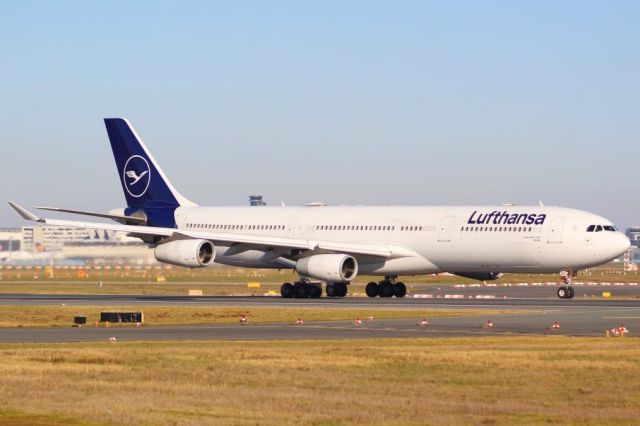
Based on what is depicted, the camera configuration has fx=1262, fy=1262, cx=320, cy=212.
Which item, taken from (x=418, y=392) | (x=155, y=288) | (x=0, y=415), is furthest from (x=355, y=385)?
(x=155, y=288)

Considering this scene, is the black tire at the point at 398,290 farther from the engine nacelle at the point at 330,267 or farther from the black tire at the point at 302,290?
the black tire at the point at 302,290

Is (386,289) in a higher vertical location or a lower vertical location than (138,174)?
lower

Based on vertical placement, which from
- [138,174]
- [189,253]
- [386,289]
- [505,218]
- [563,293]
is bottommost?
[563,293]

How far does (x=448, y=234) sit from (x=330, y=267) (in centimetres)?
654

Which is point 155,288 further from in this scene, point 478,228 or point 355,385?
point 355,385

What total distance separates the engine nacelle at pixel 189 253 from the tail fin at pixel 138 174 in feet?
33.2

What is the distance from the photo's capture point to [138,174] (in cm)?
7906

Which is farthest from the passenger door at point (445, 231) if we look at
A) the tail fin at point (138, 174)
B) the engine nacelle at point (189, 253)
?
the tail fin at point (138, 174)

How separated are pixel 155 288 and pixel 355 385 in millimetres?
60958

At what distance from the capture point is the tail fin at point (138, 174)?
78.7m

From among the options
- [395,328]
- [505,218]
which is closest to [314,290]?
[505,218]

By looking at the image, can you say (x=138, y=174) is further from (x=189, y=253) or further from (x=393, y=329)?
(x=393, y=329)

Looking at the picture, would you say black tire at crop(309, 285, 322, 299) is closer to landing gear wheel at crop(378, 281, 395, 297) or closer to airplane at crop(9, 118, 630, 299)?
airplane at crop(9, 118, 630, 299)

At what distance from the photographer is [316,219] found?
73938 mm
